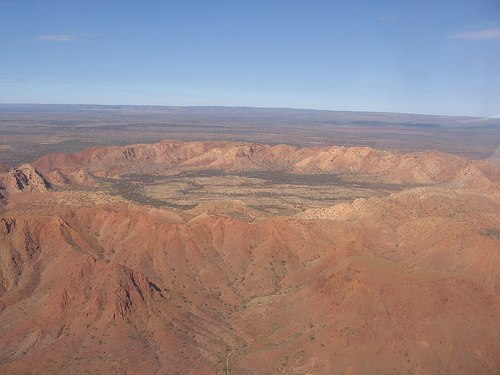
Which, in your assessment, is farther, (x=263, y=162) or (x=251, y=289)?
(x=263, y=162)

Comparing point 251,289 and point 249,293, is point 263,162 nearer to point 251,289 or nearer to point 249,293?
point 251,289

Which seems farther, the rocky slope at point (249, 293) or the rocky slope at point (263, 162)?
the rocky slope at point (263, 162)

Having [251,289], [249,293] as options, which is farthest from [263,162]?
[249,293]

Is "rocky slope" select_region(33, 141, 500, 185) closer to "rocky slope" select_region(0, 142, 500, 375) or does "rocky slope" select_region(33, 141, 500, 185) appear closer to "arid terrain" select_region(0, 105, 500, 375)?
"arid terrain" select_region(0, 105, 500, 375)

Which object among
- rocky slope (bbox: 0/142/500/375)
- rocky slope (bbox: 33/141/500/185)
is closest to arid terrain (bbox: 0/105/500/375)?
rocky slope (bbox: 0/142/500/375)

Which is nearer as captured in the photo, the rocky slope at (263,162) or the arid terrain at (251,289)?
the arid terrain at (251,289)

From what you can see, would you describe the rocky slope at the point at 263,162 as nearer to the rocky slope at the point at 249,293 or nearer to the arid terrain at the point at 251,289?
the arid terrain at the point at 251,289

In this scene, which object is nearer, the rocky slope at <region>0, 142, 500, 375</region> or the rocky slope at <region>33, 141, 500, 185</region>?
the rocky slope at <region>0, 142, 500, 375</region>

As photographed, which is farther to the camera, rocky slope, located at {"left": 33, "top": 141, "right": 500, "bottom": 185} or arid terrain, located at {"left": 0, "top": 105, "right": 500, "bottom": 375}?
rocky slope, located at {"left": 33, "top": 141, "right": 500, "bottom": 185}

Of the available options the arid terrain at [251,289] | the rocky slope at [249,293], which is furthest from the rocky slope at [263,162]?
the rocky slope at [249,293]
